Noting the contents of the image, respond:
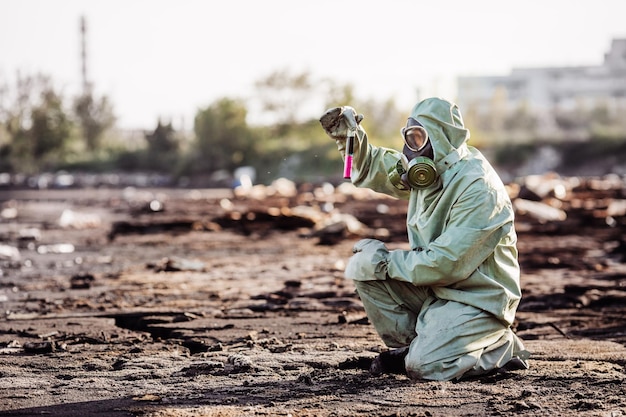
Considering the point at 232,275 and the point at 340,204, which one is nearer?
the point at 232,275

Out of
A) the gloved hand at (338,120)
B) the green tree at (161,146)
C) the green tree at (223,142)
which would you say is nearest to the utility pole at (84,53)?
the green tree at (161,146)

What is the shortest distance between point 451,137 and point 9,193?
38.6 meters

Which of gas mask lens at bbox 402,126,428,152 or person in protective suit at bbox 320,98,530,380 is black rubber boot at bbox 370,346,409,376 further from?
gas mask lens at bbox 402,126,428,152

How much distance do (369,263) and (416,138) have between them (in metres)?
0.89

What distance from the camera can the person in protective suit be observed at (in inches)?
246

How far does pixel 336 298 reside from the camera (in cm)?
1088

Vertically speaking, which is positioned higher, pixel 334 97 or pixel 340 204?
pixel 334 97

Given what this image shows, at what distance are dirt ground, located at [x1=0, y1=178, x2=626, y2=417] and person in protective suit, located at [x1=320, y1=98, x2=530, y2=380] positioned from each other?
0.60 feet

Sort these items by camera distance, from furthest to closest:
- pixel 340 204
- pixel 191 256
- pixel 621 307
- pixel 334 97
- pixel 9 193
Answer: pixel 334 97
pixel 9 193
pixel 340 204
pixel 191 256
pixel 621 307

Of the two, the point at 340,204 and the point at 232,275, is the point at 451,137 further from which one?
the point at 340,204

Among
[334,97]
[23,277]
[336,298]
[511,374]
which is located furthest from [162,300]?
[334,97]

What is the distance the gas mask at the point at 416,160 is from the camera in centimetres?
630

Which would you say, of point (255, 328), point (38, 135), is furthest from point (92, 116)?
point (255, 328)

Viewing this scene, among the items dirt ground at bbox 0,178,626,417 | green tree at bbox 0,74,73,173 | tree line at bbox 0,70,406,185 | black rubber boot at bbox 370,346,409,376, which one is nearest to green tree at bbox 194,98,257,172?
tree line at bbox 0,70,406,185
